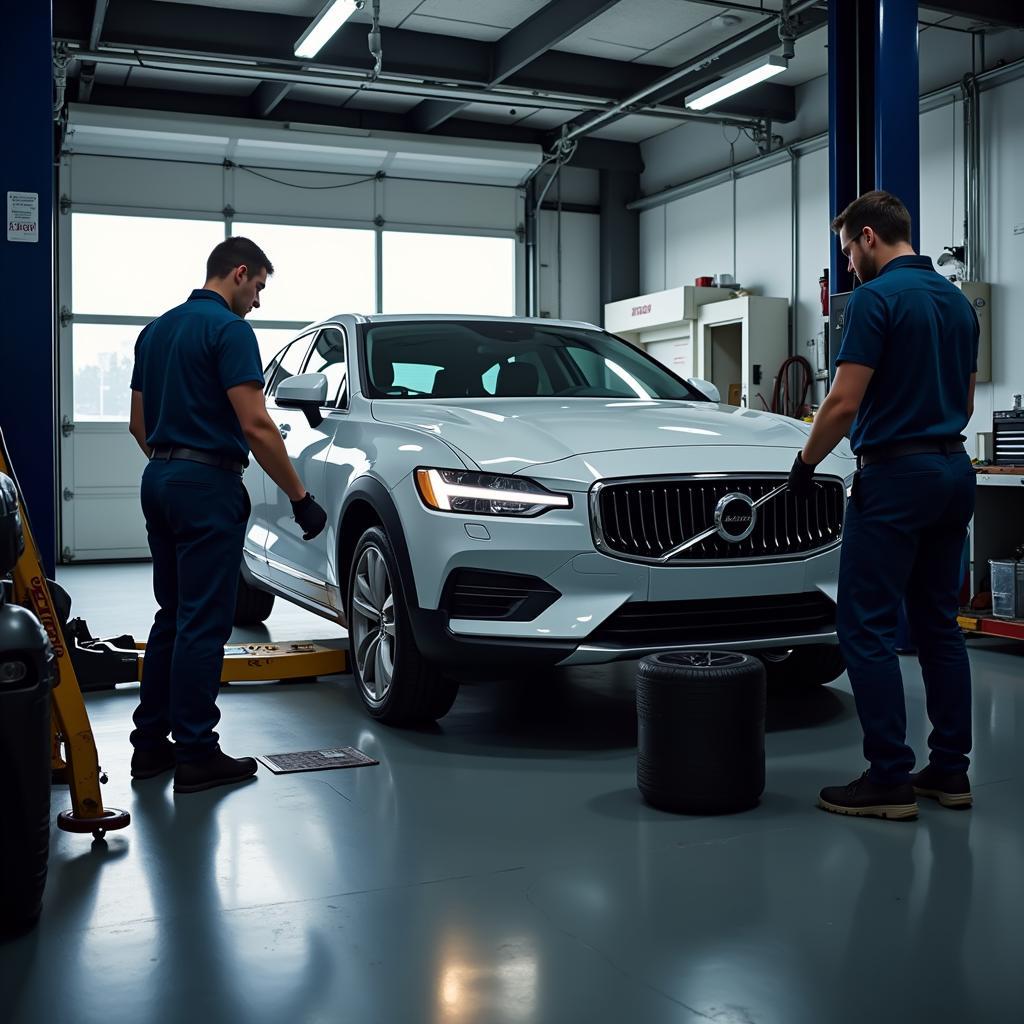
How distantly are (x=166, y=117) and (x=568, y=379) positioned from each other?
8.64 m

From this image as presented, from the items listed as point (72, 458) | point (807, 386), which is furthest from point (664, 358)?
point (72, 458)

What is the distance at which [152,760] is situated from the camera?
3.88 m

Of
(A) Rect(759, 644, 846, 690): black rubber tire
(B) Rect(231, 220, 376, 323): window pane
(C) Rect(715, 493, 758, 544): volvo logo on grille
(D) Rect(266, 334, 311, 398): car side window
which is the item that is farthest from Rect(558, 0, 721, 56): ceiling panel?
(C) Rect(715, 493, 758, 544): volvo logo on grille

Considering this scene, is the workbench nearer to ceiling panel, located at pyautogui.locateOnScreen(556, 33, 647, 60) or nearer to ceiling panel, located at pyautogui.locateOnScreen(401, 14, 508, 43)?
ceiling panel, located at pyautogui.locateOnScreen(556, 33, 647, 60)

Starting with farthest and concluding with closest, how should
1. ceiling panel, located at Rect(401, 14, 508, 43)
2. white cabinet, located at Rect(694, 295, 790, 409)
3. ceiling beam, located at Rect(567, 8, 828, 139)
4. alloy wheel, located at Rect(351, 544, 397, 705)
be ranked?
white cabinet, located at Rect(694, 295, 790, 409)
ceiling panel, located at Rect(401, 14, 508, 43)
ceiling beam, located at Rect(567, 8, 828, 139)
alloy wheel, located at Rect(351, 544, 397, 705)

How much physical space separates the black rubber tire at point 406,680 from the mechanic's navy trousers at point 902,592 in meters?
1.49

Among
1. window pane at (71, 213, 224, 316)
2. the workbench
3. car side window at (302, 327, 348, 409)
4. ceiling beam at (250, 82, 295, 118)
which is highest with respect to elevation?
ceiling beam at (250, 82, 295, 118)

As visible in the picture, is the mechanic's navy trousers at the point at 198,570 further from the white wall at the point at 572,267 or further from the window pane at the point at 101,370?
the white wall at the point at 572,267

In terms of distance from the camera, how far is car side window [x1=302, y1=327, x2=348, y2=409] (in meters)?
5.19

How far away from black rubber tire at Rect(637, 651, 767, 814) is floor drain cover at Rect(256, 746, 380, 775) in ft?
3.43

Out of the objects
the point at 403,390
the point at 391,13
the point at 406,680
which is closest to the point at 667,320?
the point at 391,13

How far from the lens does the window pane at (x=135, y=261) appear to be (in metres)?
12.6

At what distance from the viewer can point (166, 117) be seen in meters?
12.2

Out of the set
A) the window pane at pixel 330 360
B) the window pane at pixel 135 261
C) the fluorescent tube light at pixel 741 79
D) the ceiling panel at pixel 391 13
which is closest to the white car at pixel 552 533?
the window pane at pixel 330 360
